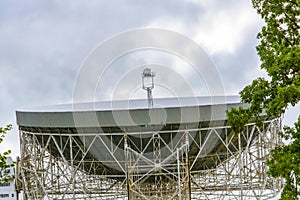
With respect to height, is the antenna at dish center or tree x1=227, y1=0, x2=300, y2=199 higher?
the antenna at dish center

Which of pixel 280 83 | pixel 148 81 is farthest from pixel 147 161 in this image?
pixel 280 83

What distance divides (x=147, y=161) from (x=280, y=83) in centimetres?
806

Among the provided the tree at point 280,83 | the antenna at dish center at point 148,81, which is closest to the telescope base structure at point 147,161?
the antenna at dish center at point 148,81

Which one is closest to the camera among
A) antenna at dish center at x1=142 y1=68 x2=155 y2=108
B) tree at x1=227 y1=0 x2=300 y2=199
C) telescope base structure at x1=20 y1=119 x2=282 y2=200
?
tree at x1=227 y1=0 x2=300 y2=199

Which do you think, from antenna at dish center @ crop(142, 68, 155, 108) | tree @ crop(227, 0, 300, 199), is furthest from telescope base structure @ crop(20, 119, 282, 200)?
tree @ crop(227, 0, 300, 199)

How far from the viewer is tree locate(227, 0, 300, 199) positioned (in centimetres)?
1001

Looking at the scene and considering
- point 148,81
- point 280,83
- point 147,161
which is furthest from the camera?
point 148,81

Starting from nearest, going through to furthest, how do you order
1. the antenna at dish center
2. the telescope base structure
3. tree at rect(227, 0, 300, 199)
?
tree at rect(227, 0, 300, 199)
the telescope base structure
the antenna at dish center

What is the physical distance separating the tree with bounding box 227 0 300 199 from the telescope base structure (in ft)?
17.5

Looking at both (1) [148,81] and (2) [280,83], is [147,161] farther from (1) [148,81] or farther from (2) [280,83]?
(2) [280,83]

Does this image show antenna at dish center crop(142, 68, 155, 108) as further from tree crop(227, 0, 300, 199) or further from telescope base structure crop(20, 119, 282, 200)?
tree crop(227, 0, 300, 199)

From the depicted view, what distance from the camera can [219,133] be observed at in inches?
703

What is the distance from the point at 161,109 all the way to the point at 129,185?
2588mm

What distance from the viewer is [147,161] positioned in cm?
1791
